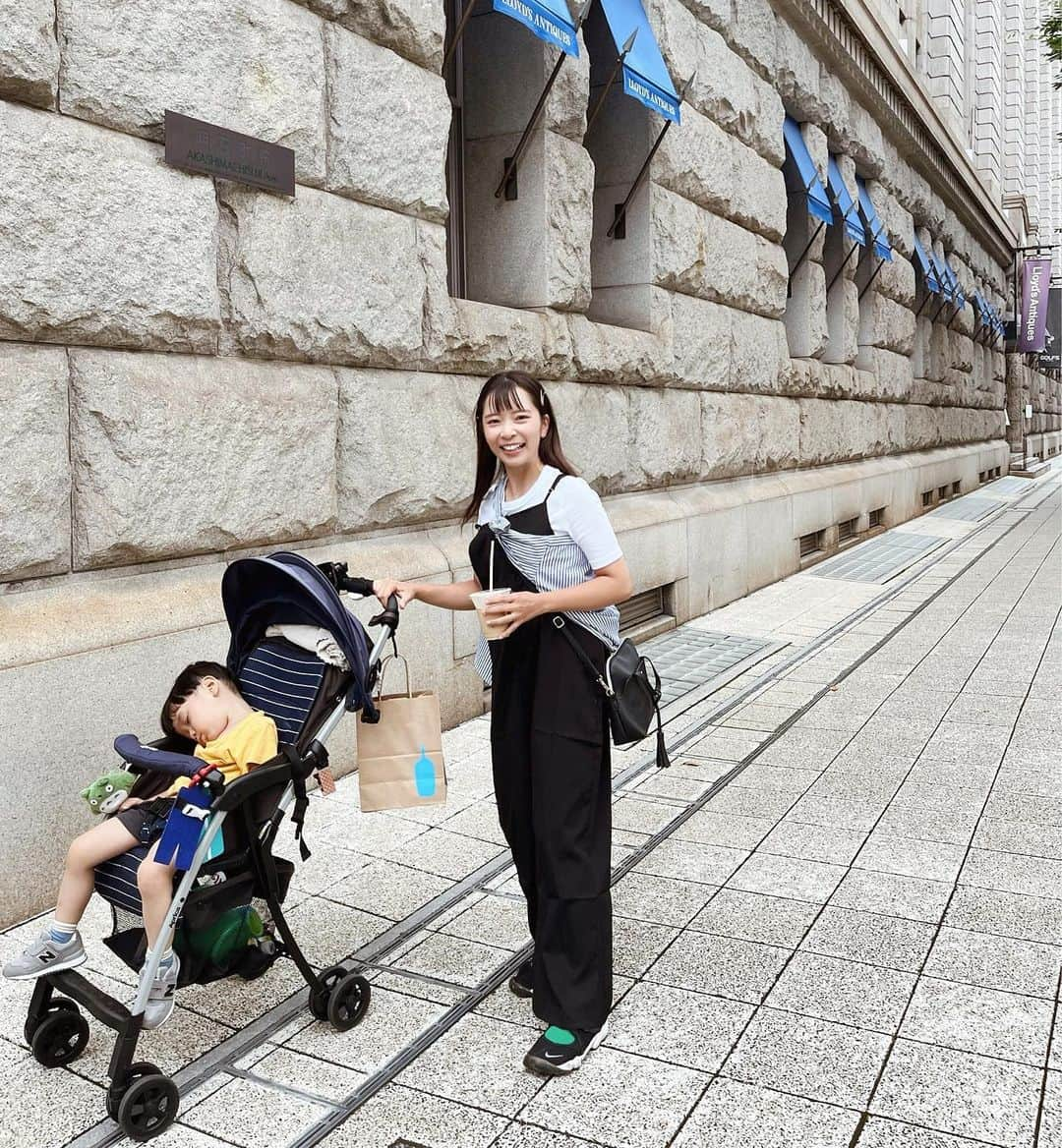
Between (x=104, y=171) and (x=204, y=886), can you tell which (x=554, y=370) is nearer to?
(x=104, y=171)

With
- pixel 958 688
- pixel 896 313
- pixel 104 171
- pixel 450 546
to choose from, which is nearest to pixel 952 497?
pixel 896 313

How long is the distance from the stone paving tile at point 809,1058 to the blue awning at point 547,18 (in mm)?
5265

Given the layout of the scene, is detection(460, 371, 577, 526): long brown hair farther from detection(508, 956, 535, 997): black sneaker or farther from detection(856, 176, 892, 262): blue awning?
detection(856, 176, 892, 262): blue awning

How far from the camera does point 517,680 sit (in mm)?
3279

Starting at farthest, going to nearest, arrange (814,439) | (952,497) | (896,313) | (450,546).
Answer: (952,497)
(896,313)
(814,439)
(450,546)

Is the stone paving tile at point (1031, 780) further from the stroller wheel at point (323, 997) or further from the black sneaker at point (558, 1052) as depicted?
the stroller wheel at point (323, 997)

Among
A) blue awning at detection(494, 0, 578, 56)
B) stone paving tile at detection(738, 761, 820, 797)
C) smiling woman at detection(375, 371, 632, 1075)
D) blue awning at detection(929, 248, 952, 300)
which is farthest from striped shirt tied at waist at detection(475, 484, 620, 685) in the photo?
blue awning at detection(929, 248, 952, 300)

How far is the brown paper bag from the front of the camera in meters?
3.27

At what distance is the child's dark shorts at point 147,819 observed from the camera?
299 cm

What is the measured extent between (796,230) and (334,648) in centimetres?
1151

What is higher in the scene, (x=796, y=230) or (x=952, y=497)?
(x=796, y=230)

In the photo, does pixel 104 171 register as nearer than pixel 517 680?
No

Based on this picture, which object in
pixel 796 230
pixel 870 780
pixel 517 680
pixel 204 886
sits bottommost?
pixel 870 780

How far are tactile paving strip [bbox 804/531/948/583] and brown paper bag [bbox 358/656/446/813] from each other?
31.3 feet
